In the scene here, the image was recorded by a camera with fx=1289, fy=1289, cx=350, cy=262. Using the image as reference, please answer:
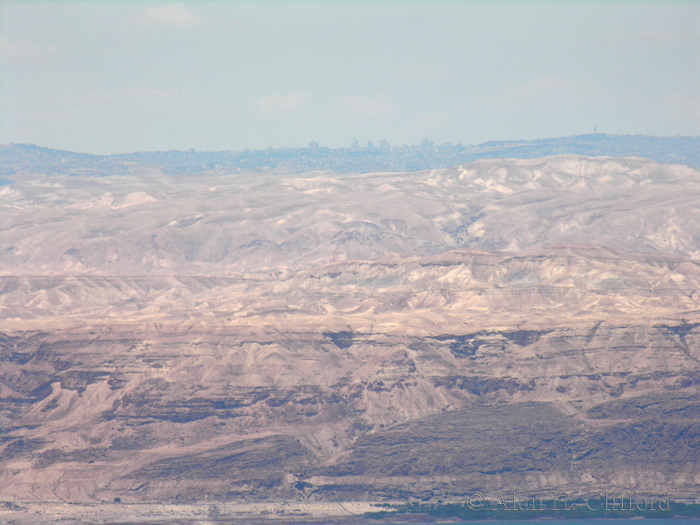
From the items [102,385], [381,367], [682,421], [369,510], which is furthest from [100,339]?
[682,421]

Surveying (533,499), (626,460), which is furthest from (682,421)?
(533,499)

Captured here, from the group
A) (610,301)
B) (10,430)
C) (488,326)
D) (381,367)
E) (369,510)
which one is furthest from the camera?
(610,301)

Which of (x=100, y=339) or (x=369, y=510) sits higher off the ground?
(x=100, y=339)

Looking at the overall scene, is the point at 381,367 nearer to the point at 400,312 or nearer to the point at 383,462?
the point at 383,462

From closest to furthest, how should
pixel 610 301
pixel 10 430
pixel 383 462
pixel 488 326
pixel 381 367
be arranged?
pixel 383 462 → pixel 10 430 → pixel 381 367 → pixel 488 326 → pixel 610 301

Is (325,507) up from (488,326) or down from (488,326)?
down

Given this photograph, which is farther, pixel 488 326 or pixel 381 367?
pixel 488 326

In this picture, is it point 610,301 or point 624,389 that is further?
point 610,301

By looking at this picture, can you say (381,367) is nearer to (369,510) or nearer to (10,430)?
(369,510)

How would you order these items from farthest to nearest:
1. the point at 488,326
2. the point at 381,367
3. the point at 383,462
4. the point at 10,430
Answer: the point at 488,326, the point at 381,367, the point at 10,430, the point at 383,462
